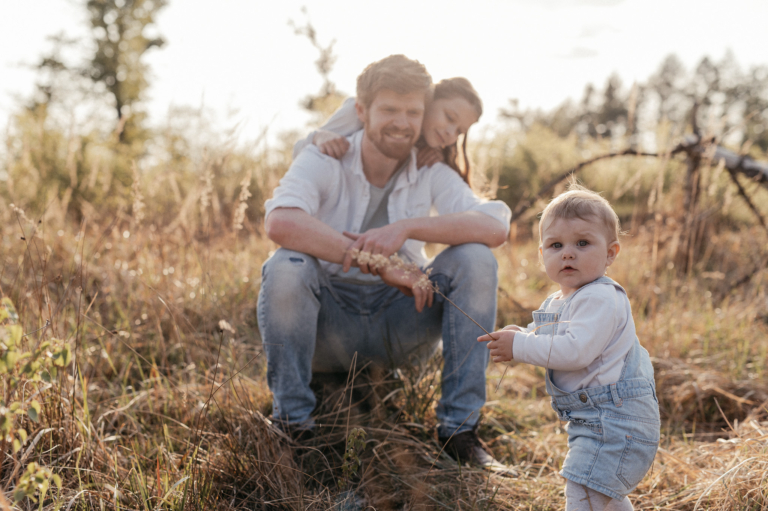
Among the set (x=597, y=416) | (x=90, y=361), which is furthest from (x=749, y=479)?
(x=90, y=361)

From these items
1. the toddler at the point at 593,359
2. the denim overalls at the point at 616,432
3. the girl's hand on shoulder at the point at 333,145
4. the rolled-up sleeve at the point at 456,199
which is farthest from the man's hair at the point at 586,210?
the girl's hand on shoulder at the point at 333,145

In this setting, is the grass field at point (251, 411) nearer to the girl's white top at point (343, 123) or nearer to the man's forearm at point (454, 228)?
the girl's white top at point (343, 123)

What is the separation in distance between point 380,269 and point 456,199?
52cm

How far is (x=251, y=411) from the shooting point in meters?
1.58

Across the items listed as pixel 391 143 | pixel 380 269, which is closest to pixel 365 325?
pixel 380 269

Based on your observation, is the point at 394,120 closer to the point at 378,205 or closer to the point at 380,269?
the point at 378,205

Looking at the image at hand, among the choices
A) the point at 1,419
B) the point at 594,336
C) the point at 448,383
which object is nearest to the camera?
the point at 1,419

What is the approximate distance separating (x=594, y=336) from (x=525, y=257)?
357 cm

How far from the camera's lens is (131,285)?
2.84 metres

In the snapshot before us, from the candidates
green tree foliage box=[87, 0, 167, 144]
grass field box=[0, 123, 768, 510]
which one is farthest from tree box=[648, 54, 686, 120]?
grass field box=[0, 123, 768, 510]

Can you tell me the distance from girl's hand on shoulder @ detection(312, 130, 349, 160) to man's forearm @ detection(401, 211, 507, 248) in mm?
481

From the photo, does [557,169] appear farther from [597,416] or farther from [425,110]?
[597,416]

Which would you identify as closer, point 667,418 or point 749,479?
point 749,479

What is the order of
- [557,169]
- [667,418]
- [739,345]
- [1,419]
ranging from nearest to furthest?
[1,419] → [667,418] → [739,345] → [557,169]
